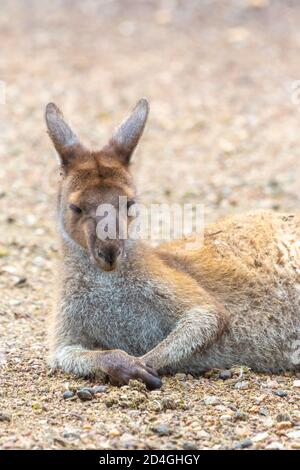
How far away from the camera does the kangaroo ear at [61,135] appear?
7.03m

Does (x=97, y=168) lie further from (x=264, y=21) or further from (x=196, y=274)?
(x=264, y=21)

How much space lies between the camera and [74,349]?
6832mm

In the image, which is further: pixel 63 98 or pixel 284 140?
pixel 63 98

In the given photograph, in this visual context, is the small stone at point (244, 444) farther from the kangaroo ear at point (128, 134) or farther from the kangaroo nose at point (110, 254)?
the kangaroo ear at point (128, 134)

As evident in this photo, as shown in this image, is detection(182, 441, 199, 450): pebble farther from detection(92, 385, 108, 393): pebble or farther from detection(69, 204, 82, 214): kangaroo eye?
detection(69, 204, 82, 214): kangaroo eye

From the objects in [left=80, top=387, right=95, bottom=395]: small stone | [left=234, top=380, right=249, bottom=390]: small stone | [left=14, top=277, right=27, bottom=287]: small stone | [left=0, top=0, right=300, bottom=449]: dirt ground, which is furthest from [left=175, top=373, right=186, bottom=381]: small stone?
[left=14, top=277, right=27, bottom=287]: small stone

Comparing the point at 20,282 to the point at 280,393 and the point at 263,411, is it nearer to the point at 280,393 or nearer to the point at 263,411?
the point at 280,393

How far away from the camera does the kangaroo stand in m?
6.59

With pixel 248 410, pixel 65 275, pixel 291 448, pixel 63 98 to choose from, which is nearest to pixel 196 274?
pixel 65 275

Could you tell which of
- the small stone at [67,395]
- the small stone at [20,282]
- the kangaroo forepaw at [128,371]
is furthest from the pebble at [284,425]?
the small stone at [20,282]

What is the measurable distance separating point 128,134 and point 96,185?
0.75 meters

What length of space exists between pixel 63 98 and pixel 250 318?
10.1 metres

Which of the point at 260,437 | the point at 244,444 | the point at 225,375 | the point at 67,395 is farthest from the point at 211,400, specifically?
the point at 67,395

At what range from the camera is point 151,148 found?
14.4m
